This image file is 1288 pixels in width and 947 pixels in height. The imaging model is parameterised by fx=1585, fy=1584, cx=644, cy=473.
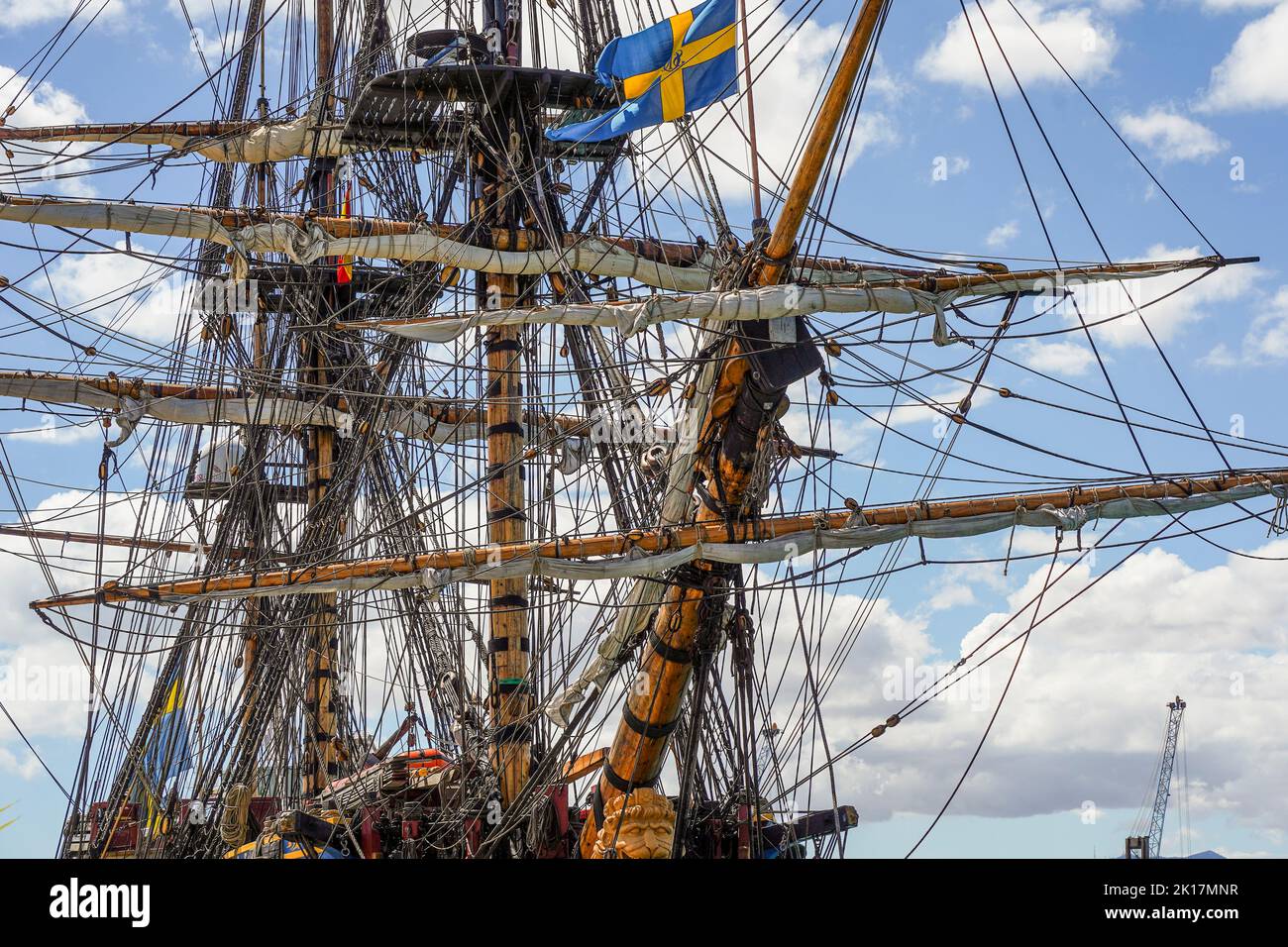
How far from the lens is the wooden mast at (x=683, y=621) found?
15984mm

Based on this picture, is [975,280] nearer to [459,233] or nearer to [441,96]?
[459,233]

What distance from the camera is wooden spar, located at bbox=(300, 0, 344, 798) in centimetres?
2706

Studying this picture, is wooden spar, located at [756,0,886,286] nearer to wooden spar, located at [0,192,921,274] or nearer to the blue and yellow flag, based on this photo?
wooden spar, located at [0,192,921,274]

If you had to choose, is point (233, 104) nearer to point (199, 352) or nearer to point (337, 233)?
point (199, 352)

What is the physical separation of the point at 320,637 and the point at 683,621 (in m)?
12.7

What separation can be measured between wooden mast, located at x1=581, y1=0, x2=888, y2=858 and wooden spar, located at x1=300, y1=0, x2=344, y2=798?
10.4m

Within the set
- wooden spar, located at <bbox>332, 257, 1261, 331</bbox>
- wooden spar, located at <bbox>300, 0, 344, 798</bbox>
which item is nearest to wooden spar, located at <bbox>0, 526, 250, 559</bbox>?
wooden spar, located at <bbox>300, 0, 344, 798</bbox>

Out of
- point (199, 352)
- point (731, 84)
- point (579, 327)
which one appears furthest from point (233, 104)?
point (731, 84)

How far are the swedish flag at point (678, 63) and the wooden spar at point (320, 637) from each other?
9.80 meters

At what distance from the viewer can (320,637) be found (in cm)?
2738

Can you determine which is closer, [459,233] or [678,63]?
[678,63]

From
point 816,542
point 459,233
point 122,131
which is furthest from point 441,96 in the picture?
point 816,542
